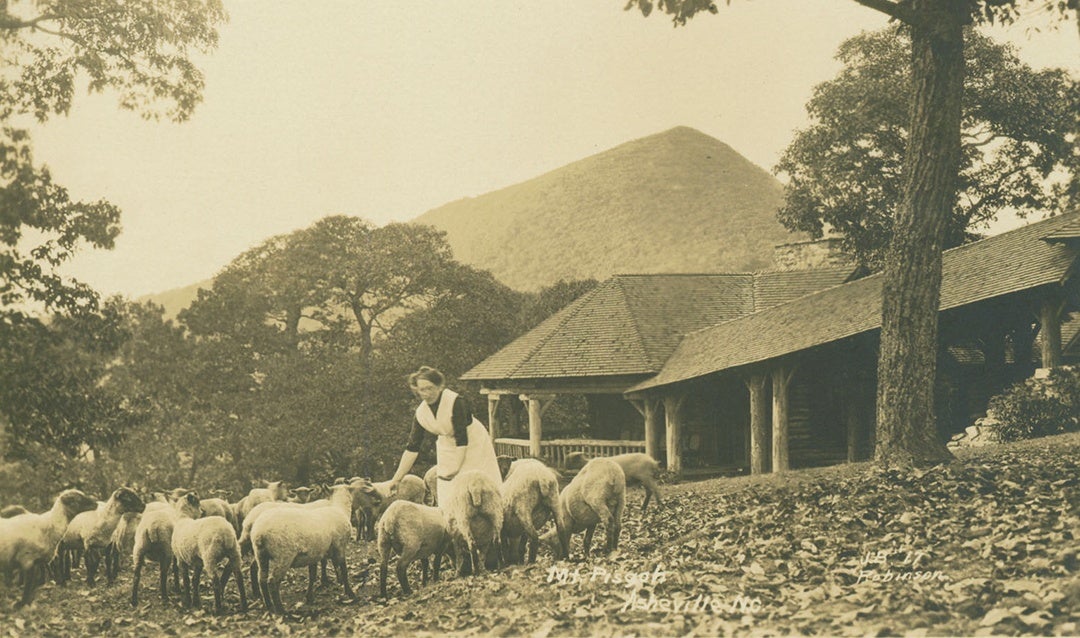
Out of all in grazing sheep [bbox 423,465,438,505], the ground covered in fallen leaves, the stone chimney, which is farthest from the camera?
the stone chimney

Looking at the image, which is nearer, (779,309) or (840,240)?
(779,309)

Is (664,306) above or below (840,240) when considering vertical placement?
below

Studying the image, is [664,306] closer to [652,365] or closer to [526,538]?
[652,365]

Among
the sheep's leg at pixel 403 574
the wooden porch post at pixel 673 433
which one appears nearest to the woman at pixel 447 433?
the sheep's leg at pixel 403 574

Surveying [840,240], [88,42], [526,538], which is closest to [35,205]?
[88,42]

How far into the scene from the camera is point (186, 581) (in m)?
8.93

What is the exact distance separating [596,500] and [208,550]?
153 inches

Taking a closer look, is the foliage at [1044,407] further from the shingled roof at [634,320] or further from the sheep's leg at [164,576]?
the sheep's leg at [164,576]

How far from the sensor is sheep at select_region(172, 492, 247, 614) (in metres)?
8.52

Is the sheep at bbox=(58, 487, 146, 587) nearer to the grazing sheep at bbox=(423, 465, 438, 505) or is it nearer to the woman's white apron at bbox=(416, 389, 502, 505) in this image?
the woman's white apron at bbox=(416, 389, 502, 505)

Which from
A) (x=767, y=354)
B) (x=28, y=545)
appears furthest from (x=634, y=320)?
(x=28, y=545)

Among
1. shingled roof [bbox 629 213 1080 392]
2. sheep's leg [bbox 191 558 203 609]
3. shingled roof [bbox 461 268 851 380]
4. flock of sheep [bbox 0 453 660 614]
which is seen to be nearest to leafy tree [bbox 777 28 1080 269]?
shingled roof [bbox 629 213 1080 392]

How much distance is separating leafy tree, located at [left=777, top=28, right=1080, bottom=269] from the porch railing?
25.9 feet

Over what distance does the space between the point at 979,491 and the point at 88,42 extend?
11132 mm
